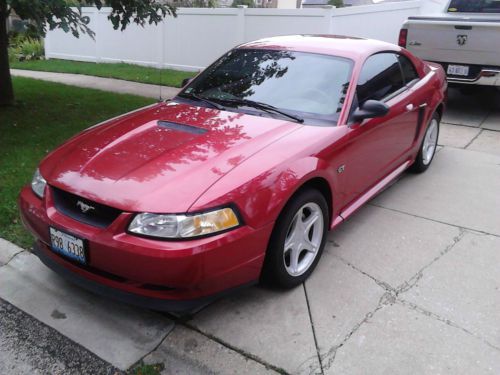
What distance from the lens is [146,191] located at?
2688 mm

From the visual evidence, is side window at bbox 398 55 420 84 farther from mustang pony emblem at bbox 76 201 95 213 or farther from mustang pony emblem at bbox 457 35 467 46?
mustang pony emblem at bbox 76 201 95 213

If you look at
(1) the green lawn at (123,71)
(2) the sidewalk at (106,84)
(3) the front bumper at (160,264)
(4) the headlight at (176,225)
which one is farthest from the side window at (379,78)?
(1) the green lawn at (123,71)

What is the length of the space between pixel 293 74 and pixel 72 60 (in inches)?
506

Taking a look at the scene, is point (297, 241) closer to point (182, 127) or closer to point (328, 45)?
point (182, 127)

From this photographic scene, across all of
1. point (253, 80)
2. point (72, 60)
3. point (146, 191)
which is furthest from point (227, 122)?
point (72, 60)


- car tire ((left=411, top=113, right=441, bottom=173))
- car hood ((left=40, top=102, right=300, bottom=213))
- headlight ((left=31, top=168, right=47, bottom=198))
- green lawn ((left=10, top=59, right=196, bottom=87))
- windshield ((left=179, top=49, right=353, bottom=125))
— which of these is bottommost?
green lawn ((left=10, top=59, right=196, bottom=87))

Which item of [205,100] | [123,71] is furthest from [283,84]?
[123,71]

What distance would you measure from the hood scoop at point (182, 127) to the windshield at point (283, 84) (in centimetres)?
44

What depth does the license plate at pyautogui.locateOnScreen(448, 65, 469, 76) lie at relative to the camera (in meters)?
7.43

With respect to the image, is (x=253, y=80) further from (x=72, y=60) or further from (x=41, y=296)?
(x=72, y=60)

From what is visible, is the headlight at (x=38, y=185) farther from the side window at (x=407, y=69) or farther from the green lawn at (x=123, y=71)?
the green lawn at (x=123, y=71)

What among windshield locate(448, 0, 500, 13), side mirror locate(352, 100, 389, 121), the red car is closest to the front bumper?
the red car

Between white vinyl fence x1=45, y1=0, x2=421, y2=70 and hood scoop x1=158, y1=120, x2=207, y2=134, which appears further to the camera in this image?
A: white vinyl fence x1=45, y1=0, x2=421, y2=70

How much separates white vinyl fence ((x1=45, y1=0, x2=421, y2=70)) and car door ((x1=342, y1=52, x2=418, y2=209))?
6021 mm
